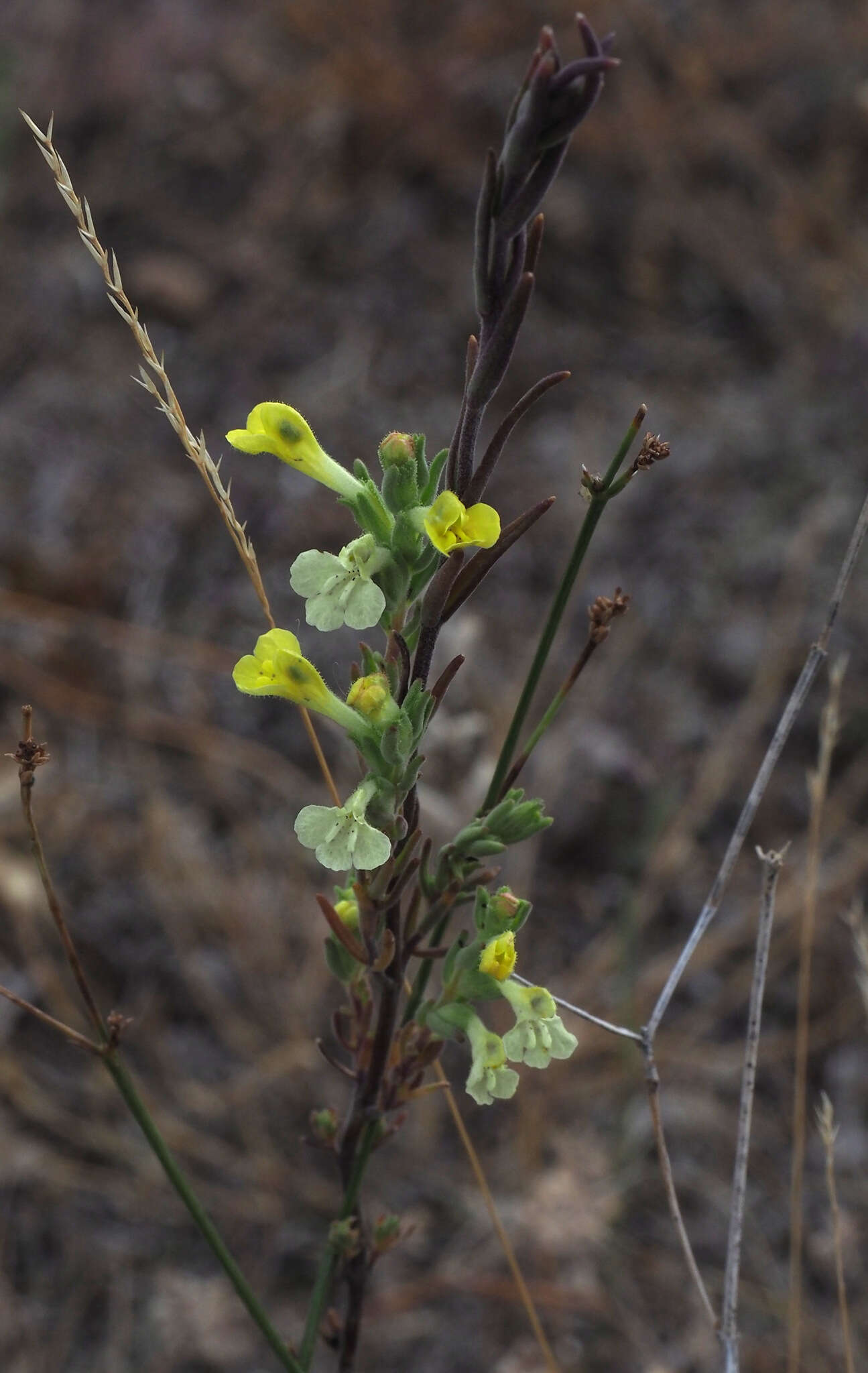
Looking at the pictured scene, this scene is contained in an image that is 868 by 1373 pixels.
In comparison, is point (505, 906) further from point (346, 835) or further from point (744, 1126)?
point (744, 1126)

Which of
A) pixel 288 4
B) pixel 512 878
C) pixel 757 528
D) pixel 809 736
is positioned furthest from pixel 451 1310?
pixel 288 4

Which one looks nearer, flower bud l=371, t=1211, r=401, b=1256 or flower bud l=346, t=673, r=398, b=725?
flower bud l=346, t=673, r=398, b=725

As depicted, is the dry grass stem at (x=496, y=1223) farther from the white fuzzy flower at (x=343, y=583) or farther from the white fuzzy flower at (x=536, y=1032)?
the white fuzzy flower at (x=343, y=583)

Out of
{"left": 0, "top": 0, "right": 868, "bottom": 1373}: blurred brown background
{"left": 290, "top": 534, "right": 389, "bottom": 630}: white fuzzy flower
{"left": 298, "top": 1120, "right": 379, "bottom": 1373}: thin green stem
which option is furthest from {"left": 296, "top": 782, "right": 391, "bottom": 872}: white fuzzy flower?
{"left": 0, "top": 0, "right": 868, "bottom": 1373}: blurred brown background

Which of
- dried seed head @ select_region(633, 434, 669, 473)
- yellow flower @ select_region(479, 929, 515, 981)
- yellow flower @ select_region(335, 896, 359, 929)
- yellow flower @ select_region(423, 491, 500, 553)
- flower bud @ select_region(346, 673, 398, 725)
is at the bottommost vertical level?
yellow flower @ select_region(479, 929, 515, 981)

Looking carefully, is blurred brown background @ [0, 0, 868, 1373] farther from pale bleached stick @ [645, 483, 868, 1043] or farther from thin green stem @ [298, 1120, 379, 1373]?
thin green stem @ [298, 1120, 379, 1373]
